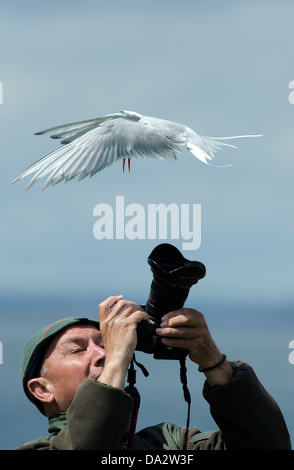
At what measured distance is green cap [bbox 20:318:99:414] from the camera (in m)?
3.20

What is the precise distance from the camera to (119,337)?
105 inches

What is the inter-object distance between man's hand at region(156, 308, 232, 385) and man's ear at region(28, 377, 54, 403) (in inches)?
28.6

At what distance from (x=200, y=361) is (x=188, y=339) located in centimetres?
14

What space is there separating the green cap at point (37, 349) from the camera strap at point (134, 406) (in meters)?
0.54

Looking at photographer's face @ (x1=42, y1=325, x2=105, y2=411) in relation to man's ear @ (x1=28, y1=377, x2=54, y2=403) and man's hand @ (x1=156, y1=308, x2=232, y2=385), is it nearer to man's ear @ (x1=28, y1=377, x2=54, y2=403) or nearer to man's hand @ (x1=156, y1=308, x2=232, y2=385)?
man's ear @ (x1=28, y1=377, x2=54, y2=403)

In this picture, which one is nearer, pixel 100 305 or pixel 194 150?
pixel 100 305

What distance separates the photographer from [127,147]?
437cm

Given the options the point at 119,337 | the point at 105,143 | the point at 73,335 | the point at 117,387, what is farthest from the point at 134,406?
the point at 105,143

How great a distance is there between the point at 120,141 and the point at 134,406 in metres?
2.02

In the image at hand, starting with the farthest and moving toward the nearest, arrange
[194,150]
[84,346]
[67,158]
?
[194,150]
[67,158]
[84,346]
